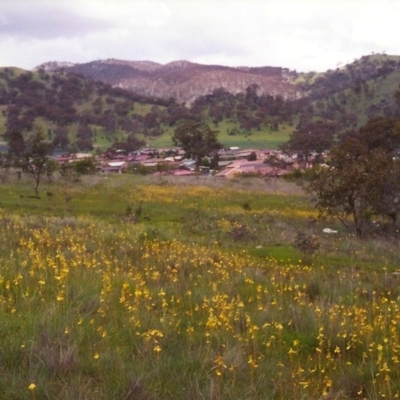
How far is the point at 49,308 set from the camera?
4.40m

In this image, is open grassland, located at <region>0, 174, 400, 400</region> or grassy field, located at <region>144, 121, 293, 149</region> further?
grassy field, located at <region>144, 121, 293, 149</region>

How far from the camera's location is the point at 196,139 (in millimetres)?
55750

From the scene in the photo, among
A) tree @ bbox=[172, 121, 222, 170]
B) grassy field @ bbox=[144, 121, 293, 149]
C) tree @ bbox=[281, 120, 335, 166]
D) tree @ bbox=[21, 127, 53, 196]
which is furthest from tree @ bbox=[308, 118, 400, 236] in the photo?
grassy field @ bbox=[144, 121, 293, 149]

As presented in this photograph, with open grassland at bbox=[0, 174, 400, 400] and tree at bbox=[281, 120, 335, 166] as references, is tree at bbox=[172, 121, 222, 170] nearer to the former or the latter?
tree at bbox=[281, 120, 335, 166]

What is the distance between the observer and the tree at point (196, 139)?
5504cm

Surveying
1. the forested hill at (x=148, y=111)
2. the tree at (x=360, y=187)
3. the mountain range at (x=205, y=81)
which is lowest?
the tree at (x=360, y=187)

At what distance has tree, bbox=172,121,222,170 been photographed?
55037 mm

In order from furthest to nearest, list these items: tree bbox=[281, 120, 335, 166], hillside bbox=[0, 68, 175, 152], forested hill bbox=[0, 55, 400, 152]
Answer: hillside bbox=[0, 68, 175, 152] → forested hill bbox=[0, 55, 400, 152] → tree bbox=[281, 120, 335, 166]

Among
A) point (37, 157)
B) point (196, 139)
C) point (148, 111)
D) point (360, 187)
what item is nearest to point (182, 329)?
point (360, 187)

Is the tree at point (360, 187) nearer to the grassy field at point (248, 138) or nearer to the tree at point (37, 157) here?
the tree at point (37, 157)

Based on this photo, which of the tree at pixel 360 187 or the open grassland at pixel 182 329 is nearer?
the open grassland at pixel 182 329

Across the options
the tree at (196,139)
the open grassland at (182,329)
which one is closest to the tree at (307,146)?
the tree at (196,139)

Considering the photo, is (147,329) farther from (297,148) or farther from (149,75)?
(149,75)

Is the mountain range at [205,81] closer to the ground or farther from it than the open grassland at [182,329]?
farther from it
